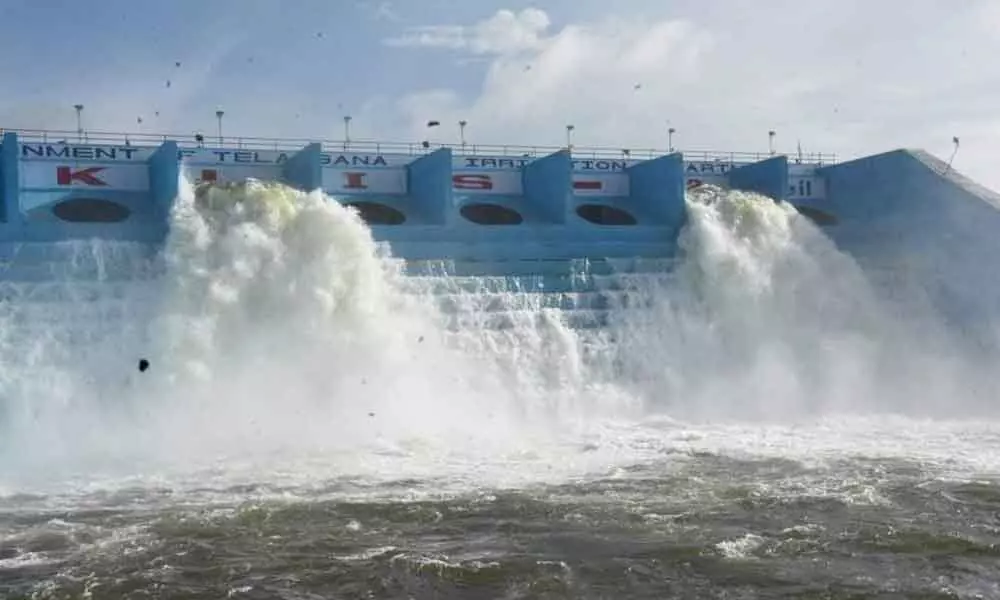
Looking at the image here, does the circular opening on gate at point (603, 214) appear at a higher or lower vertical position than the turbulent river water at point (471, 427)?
higher

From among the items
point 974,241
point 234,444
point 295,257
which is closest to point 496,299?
point 295,257

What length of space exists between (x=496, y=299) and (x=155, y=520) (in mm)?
8383

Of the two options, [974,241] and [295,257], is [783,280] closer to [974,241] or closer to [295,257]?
[974,241]

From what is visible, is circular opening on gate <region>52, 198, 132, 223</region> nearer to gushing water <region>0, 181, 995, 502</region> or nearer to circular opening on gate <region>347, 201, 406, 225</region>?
gushing water <region>0, 181, 995, 502</region>

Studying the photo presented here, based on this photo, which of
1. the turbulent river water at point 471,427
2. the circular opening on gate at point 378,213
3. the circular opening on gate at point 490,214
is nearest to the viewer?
the turbulent river water at point 471,427

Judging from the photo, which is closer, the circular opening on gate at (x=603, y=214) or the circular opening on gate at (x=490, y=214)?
the circular opening on gate at (x=490, y=214)

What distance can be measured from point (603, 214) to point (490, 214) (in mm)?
2503

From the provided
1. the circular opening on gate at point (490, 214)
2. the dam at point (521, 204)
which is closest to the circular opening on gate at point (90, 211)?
the dam at point (521, 204)

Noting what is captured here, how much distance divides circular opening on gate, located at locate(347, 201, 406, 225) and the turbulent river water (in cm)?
176

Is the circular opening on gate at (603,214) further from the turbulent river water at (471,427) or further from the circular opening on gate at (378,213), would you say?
the circular opening on gate at (378,213)

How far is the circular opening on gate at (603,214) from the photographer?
21.4m

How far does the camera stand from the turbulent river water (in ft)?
29.0

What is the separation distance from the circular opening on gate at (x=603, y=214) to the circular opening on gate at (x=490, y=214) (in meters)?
1.64

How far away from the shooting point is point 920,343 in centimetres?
1977
